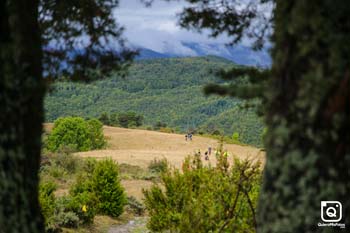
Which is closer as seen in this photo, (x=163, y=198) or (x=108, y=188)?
(x=163, y=198)

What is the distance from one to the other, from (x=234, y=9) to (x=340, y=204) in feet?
11.8

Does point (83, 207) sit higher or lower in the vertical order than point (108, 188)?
lower

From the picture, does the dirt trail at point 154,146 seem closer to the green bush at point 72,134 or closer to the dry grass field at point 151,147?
the dry grass field at point 151,147

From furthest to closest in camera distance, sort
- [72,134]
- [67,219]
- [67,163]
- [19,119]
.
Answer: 1. [72,134]
2. [67,163]
3. [67,219]
4. [19,119]

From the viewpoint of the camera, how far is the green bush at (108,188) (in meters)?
25.3

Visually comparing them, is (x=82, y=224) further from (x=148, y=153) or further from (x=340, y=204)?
(x=148, y=153)

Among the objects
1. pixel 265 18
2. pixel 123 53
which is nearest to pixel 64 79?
pixel 123 53

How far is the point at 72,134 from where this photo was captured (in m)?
64.2

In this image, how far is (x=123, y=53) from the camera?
20.1ft

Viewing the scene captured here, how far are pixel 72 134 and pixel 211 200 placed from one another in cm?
5521

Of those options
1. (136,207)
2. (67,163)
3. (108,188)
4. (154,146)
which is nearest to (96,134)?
(154,146)

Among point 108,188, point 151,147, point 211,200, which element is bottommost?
point 108,188

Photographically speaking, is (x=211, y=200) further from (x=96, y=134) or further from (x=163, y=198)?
(x=96, y=134)

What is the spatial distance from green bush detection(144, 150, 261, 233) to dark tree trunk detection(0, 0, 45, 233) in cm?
219
